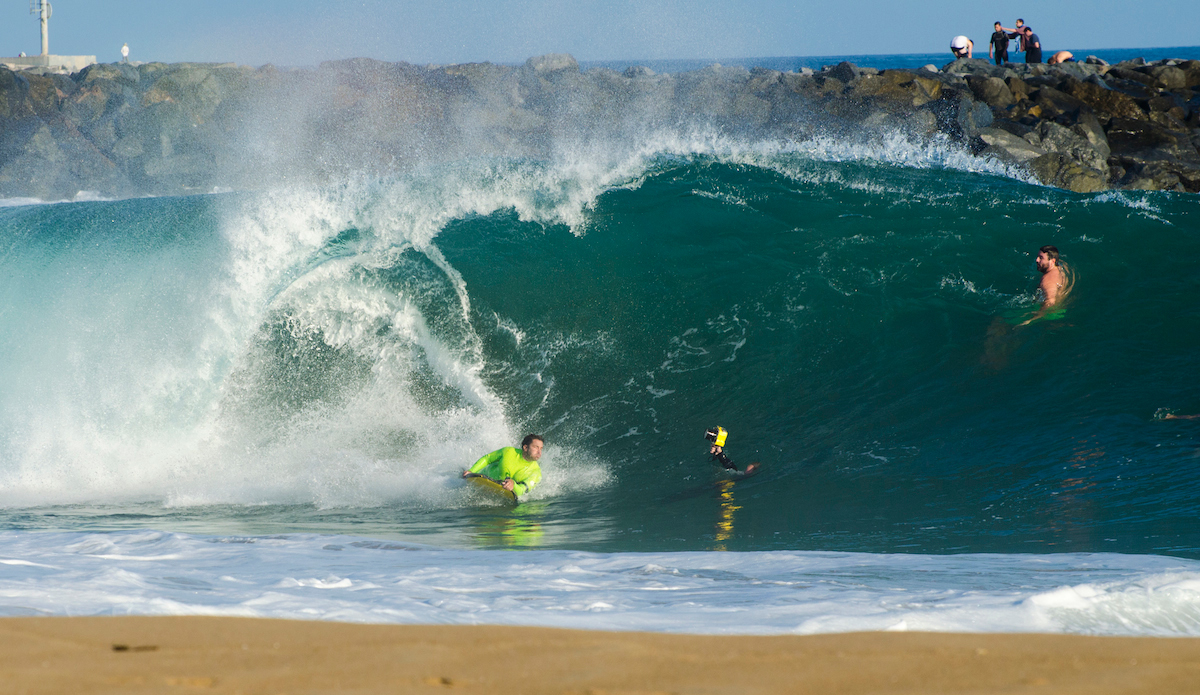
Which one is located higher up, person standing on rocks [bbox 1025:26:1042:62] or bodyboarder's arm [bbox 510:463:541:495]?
person standing on rocks [bbox 1025:26:1042:62]

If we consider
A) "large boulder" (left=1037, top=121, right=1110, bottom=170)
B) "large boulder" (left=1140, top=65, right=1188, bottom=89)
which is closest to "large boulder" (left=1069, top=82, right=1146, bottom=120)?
"large boulder" (left=1037, top=121, right=1110, bottom=170)

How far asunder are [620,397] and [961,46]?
19.9 m

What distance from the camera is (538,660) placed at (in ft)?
8.08

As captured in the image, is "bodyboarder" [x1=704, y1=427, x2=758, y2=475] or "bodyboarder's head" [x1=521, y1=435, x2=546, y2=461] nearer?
"bodyboarder's head" [x1=521, y1=435, x2=546, y2=461]

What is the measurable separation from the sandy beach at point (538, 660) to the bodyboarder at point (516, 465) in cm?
390

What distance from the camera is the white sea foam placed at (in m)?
3.19

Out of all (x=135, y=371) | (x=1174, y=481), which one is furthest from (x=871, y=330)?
(x=135, y=371)

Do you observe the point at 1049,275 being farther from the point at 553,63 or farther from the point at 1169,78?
the point at 553,63

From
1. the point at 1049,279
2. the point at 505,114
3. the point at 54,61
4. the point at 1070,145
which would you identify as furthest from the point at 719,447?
the point at 54,61

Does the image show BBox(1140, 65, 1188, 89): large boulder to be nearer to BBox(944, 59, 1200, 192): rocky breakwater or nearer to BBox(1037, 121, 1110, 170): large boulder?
BBox(944, 59, 1200, 192): rocky breakwater

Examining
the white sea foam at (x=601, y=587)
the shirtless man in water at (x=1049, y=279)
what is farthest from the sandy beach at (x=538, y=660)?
the shirtless man in water at (x=1049, y=279)

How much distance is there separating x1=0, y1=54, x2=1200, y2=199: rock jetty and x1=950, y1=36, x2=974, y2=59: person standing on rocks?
177cm

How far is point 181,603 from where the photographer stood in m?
3.18

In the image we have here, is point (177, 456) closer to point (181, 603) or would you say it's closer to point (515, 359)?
point (515, 359)
